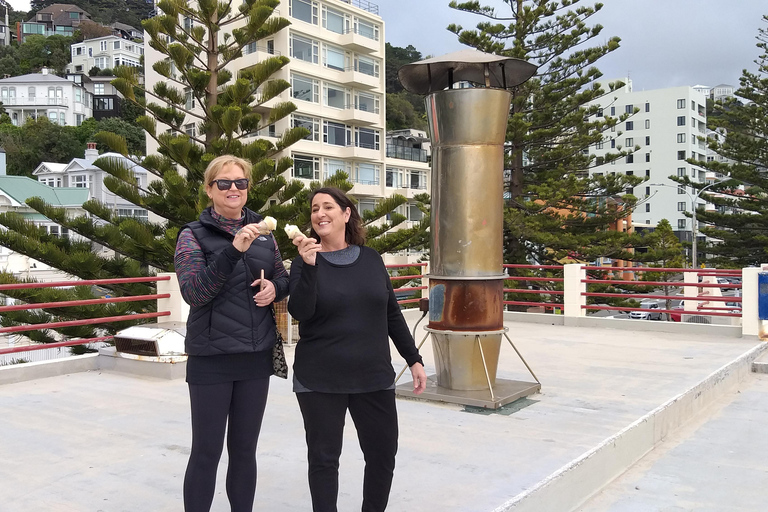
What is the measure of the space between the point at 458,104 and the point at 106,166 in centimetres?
952

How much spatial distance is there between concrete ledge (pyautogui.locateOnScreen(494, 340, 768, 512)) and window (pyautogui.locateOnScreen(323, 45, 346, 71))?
3171cm

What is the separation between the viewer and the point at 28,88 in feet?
245

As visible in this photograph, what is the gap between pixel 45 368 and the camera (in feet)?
20.2

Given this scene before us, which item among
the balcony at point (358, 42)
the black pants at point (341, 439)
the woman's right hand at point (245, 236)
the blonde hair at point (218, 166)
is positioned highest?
the balcony at point (358, 42)

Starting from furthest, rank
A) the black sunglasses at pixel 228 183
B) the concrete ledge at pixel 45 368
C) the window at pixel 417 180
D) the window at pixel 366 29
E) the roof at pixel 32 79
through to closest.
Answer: the roof at pixel 32 79, the window at pixel 417 180, the window at pixel 366 29, the concrete ledge at pixel 45 368, the black sunglasses at pixel 228 183

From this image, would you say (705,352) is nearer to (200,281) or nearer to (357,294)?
(357,294)

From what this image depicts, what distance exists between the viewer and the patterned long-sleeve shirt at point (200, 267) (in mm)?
2375

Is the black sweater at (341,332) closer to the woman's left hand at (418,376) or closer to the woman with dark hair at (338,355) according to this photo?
the woman with dark hair at (338,355)

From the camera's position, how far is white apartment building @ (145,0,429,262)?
32812 mm

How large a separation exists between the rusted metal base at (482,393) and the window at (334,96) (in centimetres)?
3123

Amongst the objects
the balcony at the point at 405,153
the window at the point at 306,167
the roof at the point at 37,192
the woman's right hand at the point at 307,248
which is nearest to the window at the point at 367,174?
the balcony at the point at 405,153

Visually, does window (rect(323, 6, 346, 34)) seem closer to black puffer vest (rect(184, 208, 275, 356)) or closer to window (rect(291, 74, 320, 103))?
window (rect(291, 74, 320, 103))

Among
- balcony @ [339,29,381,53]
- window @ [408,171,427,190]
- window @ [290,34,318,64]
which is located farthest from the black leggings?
window @ [408,171,427,190]

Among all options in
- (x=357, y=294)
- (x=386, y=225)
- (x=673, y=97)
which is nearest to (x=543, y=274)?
(x=386, y=225)
